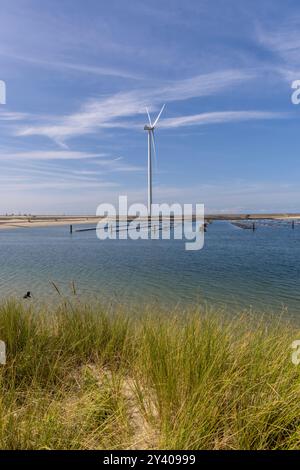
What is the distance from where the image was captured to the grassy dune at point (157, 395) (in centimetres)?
351

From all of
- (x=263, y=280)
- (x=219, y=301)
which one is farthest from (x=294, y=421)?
(x=263, y=280)

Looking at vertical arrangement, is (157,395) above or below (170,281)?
above

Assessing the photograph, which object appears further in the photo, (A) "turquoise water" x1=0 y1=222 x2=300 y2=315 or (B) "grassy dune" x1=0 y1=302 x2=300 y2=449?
(A) "turquoise water" x1=0 y1=222 x2=300 y2=315

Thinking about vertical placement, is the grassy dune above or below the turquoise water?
above

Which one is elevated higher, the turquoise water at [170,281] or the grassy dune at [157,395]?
the grassy dune at [157,395]

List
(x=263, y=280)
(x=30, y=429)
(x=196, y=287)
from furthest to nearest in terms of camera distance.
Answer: (x=263, y=280)
(x=196, y=287)
(x=30, y=429)

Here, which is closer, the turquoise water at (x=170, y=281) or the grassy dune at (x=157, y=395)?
the grassy dune at (x=157, y=395)

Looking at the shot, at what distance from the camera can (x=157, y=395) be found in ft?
13.4

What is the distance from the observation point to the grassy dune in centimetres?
351
